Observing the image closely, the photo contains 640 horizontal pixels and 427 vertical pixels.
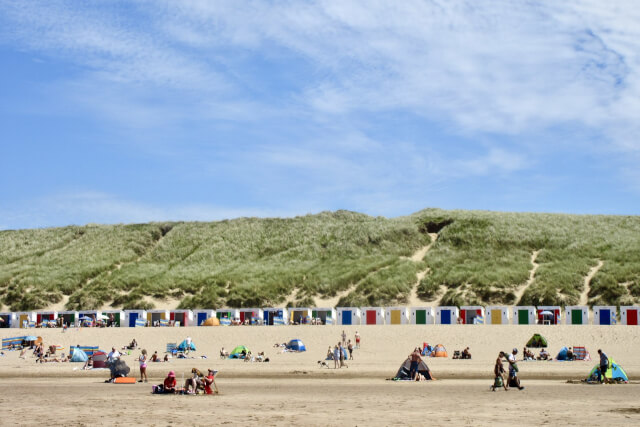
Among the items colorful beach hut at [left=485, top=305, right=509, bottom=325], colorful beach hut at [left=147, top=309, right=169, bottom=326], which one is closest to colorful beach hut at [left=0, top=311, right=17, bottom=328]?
colorful beach hut at [left=147, top=309, right=169, bottom=326]

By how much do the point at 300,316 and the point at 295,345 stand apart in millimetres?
9719

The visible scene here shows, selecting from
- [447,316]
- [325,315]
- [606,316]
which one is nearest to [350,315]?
[325,315]

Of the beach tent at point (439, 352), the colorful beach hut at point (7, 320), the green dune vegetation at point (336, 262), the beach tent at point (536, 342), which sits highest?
the green dune vegetation at point (336, 262)

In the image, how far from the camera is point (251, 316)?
42812 mm

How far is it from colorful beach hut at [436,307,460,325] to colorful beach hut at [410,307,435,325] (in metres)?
0.38

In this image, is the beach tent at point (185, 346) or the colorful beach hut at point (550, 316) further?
the colorful beach hut at point (550, 316)

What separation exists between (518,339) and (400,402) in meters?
18.6

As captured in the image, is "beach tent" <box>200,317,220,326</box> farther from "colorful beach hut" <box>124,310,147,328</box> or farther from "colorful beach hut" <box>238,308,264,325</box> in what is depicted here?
"colorful beach hut" <box>124,310,147,328</box>

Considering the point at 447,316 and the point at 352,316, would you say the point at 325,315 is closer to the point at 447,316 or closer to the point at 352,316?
the point at 352,316

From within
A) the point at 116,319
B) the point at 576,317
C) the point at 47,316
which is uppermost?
the point at 576,317

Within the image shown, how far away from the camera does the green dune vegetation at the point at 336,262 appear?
157 ft

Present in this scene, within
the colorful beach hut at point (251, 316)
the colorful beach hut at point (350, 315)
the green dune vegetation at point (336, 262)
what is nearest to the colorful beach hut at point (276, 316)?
the colorful beach hut at point (251, 316)

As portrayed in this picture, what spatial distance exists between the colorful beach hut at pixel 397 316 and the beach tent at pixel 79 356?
1713 centimetres

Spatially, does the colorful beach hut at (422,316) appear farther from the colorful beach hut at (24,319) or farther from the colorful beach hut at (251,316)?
the colorful beach hut at (24,319)
